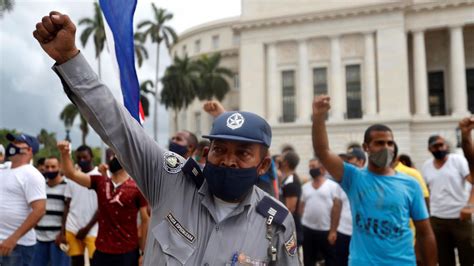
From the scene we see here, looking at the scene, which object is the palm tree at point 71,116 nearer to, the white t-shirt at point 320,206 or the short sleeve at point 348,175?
the white t-shirt at point 320,206

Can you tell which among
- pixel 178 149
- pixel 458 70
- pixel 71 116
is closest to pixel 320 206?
pixel 178 149

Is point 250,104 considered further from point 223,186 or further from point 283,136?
point 223,186

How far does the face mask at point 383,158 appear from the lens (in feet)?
11.1

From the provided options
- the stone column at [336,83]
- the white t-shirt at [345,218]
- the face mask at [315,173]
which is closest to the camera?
the white t-shirt at [345,218]

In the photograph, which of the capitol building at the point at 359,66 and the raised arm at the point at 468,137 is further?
the capitol building at the point at 359,66

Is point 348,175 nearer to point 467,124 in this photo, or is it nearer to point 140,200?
point 467,124

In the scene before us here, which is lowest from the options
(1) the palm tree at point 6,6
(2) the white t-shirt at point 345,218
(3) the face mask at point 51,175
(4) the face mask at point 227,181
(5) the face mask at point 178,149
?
(2) the white t-shirt at point 345,218

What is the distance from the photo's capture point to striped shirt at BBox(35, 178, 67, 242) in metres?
5.19

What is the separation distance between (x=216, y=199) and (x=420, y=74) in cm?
3466

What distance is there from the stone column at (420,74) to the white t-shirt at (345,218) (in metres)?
29.3

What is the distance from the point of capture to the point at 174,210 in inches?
70.4

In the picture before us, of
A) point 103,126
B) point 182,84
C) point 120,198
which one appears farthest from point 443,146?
point 182,84

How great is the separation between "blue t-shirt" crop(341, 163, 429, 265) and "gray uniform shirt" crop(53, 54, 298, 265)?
1612 millimetres

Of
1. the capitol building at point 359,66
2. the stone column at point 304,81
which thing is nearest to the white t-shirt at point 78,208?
the capitol building at point 359,66
